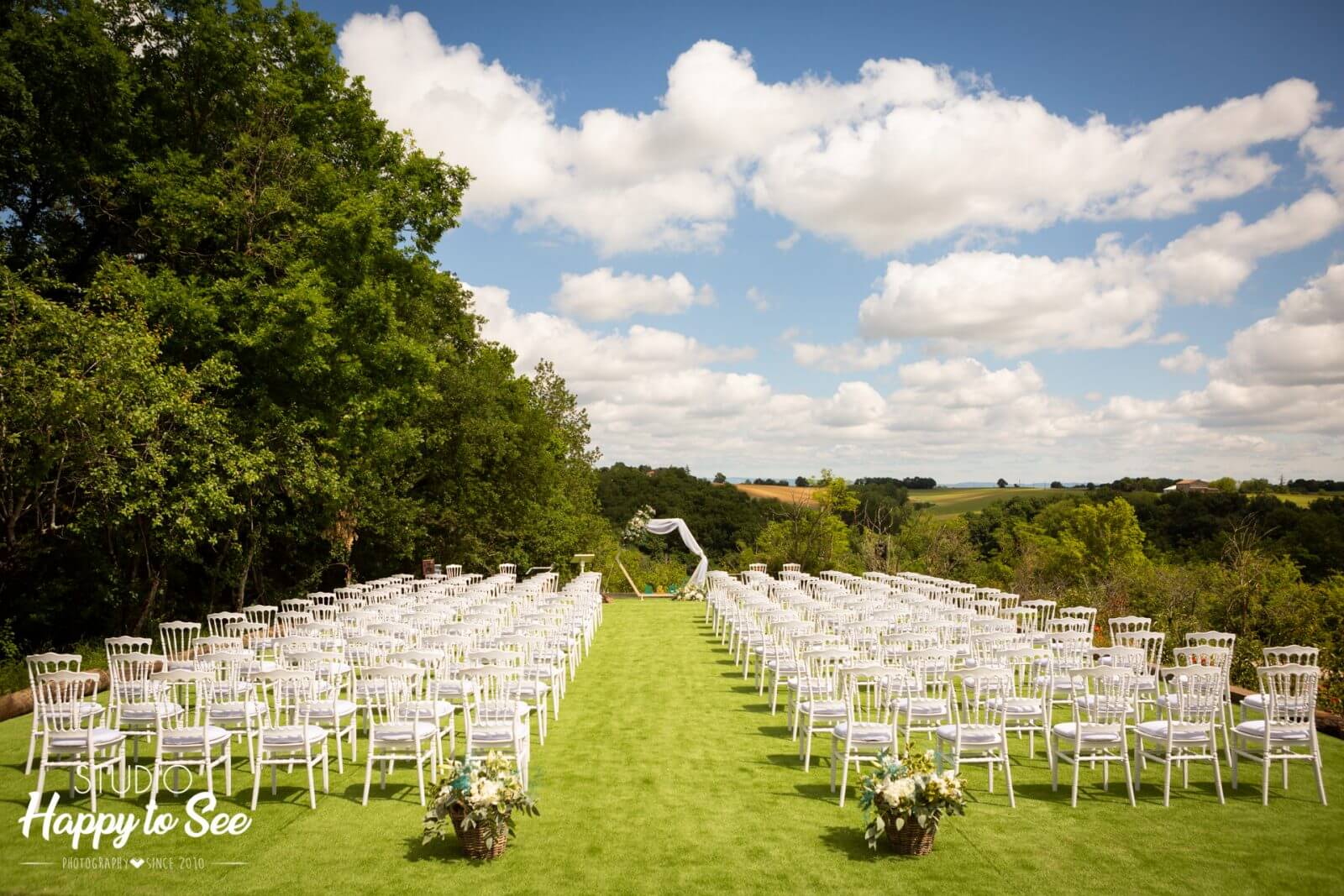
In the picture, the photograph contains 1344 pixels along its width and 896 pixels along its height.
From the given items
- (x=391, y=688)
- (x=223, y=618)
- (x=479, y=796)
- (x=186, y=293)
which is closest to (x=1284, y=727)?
(x=479, y=796)

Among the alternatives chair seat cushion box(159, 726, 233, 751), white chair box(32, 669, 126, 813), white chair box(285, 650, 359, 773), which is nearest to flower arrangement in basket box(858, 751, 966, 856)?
white chair box(285, 650, 359, 773)

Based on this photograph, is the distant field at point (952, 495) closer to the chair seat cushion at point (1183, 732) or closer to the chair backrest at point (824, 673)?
the chair backrest at point (824, 673)

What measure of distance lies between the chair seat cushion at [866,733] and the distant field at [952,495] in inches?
1791

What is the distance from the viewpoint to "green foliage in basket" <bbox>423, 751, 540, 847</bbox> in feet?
18.5

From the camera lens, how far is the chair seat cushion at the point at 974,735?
7027mm

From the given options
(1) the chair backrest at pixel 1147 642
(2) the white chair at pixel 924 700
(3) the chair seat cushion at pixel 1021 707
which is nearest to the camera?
(2) the white chair at pixel 924 700

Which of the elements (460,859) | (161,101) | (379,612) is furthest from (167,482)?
(460,859)

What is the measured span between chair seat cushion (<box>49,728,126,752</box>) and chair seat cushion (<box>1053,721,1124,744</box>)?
312 inches

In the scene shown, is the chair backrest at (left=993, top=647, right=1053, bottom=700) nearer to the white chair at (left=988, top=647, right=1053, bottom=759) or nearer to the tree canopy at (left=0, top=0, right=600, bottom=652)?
the white chair at (left=988, top=647, right=1053, bottom=759)

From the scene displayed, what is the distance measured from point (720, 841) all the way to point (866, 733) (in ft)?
5.88

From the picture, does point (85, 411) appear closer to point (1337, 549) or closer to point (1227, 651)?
point (1227, 651)

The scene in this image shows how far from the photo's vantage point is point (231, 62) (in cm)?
1566

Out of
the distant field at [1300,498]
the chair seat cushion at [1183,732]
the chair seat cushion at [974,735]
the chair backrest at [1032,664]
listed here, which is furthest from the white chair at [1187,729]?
the distant field at [1300,498]

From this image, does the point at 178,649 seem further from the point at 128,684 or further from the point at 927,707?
the point at 927,707
